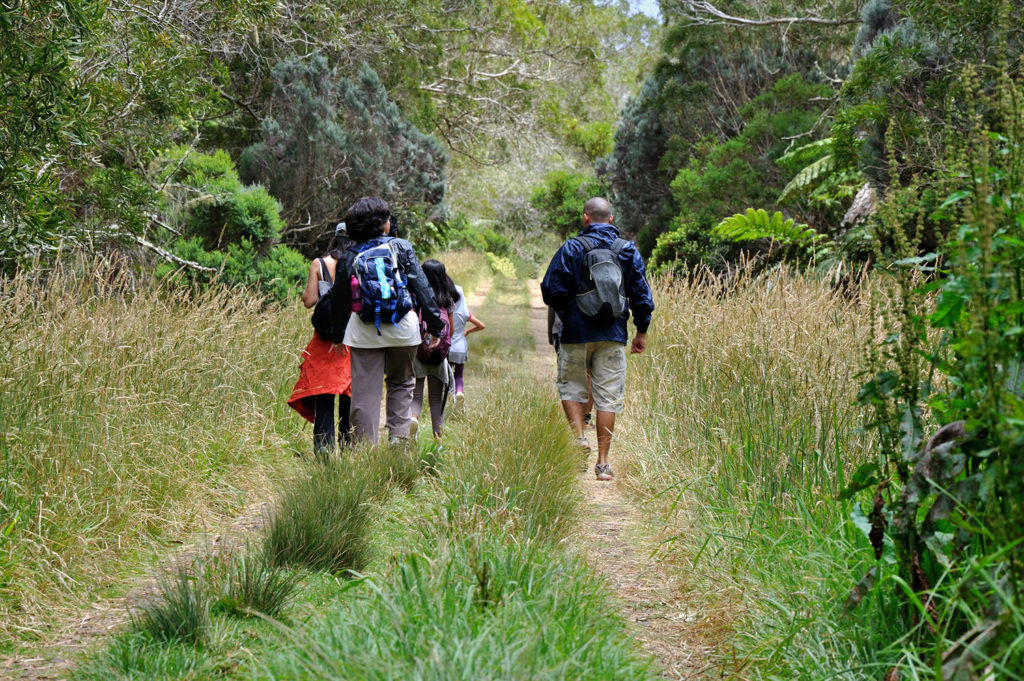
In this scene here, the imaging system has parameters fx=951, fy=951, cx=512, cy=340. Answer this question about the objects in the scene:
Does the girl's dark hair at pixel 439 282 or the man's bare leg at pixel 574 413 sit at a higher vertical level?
the girl's dark hair at pixel 439 282

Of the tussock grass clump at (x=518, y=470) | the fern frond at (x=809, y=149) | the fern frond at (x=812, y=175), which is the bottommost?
the tussock grass clump at (x=518, y=470)

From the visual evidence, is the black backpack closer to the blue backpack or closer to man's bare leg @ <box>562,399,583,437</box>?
the blue backpack

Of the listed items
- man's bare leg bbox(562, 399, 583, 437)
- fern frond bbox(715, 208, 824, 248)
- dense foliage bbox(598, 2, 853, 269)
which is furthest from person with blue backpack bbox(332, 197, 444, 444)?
dense foliage bbox(598, 2, 853, 269)

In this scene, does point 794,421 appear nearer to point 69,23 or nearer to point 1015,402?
point 1015,402

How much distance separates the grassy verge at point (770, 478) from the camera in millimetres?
3160

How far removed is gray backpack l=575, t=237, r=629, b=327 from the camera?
21.7 feet

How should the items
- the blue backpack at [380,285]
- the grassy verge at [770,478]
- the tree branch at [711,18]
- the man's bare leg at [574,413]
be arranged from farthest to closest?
the tree branch at [711,18], the man's bare leg at [574,413], the blue backpack at [380,285], the grassy verge at [770,478]

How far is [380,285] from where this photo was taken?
5789 millimetres

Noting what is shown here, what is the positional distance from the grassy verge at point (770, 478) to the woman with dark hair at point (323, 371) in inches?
80.7

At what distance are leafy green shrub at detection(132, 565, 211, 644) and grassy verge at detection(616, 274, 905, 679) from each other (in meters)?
1.92

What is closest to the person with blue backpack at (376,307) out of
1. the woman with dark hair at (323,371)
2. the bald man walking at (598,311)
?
the woman with dark hair at (323,371)

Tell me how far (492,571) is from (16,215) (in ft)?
12.5

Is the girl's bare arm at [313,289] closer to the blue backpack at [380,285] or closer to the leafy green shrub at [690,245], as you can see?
the blue backpack at [380,285]

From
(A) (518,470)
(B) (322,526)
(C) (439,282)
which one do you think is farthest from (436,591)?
(C) (439,282)
